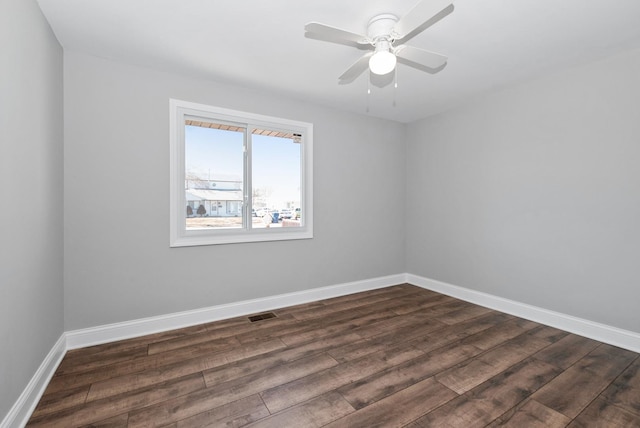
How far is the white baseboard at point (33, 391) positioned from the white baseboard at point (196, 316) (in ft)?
0.71

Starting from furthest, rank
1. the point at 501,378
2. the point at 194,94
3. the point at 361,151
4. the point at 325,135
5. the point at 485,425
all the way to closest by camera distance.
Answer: the point at 361,151
the point at 325,135
the point at 194,94
the point at 501,378
the point at 485,425

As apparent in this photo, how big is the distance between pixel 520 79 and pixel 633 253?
1.94 metres

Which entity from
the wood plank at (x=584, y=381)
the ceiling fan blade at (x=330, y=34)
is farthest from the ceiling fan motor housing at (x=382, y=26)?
the wood plank at (x=584, y=381)

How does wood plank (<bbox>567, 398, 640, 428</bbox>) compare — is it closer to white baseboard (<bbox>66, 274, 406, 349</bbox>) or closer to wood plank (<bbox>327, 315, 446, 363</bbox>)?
wood plank (<bbox>327, 315, 446, 363</bbox>)

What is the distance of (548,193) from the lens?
294cm

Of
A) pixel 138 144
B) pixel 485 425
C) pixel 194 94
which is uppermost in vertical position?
pixel 194 94

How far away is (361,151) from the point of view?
4102 millimetres

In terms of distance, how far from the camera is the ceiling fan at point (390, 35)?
1.62 metres

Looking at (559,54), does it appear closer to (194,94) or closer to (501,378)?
(501,378)

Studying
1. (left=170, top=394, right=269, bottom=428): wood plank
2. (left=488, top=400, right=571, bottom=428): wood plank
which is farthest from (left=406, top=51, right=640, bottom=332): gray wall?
(left=170, top=394, right=269, bottom=428): wood plank

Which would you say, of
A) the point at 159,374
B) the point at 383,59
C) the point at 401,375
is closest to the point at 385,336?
the point at 401,375

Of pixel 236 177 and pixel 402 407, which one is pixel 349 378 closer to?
pixel 402 407

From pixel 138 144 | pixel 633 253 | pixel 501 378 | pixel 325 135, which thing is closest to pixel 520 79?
pixel 633 253

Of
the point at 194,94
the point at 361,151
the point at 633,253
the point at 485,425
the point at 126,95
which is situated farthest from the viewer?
the point at 361,151
